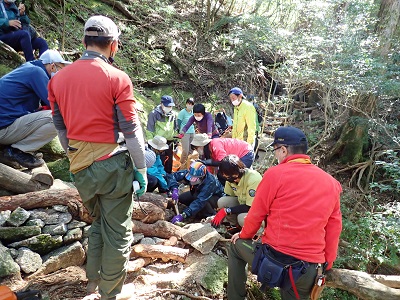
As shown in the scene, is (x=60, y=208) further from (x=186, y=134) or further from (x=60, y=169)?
(x=186, y=134)

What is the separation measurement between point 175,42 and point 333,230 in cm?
1089

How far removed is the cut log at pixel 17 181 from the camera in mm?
3648

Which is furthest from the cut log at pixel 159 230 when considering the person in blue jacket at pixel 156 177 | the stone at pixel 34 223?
the person in blue jacket at pixel 156 177

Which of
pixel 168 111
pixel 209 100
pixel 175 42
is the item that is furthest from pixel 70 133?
pixel 175 42

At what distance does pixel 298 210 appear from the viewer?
2.55 meters

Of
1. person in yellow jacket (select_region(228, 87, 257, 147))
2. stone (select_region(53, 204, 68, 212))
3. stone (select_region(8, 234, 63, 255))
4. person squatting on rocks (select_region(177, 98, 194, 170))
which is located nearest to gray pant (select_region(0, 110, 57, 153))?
stone (select_region(53, 204, 68, 212))

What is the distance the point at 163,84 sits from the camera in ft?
36.2

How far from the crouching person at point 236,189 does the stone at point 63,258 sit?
1.92 m

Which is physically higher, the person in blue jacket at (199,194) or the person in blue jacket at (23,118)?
the person in blue jacket at (23,118)

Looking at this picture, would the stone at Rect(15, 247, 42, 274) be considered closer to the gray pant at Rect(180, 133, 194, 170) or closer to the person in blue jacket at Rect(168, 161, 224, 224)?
the person in blue jacket at Rect(168, 161, 224, 224)

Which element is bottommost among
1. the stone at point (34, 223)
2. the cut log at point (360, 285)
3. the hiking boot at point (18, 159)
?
the stone at point (34, 223)

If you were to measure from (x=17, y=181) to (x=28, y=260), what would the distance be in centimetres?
114

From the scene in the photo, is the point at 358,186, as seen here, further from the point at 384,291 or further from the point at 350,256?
the point at 384,291

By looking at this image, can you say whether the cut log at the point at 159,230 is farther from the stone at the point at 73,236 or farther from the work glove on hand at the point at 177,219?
the stone at the point at 73,236
